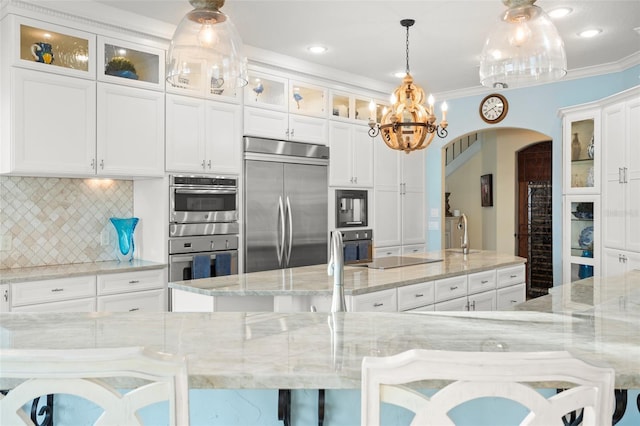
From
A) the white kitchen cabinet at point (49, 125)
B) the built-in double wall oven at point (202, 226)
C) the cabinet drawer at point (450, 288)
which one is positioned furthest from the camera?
the built-in double wall oven at point (202, 226)

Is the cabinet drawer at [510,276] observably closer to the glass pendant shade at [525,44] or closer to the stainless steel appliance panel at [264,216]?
the stainless steel appliance panel at [264,216]

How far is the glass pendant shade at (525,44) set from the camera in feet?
5.78

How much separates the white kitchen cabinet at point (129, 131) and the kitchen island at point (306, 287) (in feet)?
4.02

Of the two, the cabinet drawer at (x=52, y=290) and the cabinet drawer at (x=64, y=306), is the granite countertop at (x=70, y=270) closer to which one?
the cabinet drawer at (x=52, y=290)

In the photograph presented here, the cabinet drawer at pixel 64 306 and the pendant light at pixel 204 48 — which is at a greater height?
the pendant light at pixel 204 48

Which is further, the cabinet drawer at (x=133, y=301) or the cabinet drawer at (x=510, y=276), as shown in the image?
the cabinet drawer at (x=510, y=276)

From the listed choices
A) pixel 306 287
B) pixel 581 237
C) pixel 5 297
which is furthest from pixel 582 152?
pixel 5 297

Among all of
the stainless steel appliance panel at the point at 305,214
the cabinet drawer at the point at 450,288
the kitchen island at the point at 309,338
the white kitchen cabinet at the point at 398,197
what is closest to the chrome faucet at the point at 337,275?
the kitchen island at the point at 309,338

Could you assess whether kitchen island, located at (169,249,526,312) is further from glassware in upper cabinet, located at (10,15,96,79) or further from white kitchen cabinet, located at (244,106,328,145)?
glassware in upper cabinet, located at (10,15,96,79)

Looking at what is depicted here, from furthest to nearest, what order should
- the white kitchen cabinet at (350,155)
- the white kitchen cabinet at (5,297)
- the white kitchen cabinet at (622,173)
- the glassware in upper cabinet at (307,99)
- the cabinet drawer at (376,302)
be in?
the white kitchen cabinet at (350,155) → the glassware in upper cabinet at (307,99) → the white kitchen cabinet at (622,173) → the white kitchen cabinet at (5,297) → the cabinet drawer at (376,302)

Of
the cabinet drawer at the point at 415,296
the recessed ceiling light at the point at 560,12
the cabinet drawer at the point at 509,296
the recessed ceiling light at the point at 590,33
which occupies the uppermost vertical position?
the recessed ceiling light at the point at 590,33

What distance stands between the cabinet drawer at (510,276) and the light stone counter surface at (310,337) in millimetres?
2339

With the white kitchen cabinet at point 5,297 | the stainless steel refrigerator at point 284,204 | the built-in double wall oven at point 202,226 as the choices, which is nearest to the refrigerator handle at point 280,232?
the stainless steel refrigerator at point 284,204

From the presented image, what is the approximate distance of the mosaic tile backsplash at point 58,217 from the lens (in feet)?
11.9
